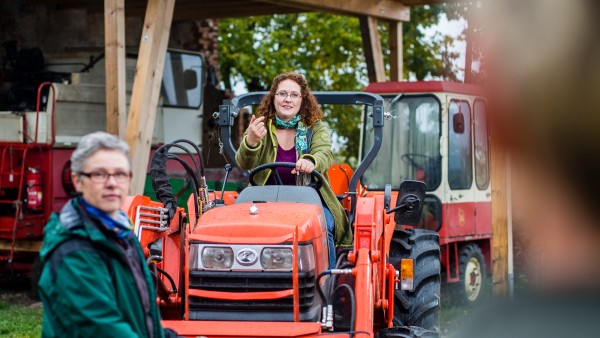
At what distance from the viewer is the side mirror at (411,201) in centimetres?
554

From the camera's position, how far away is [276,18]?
2336 cm

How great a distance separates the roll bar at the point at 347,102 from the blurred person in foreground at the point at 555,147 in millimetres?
4683

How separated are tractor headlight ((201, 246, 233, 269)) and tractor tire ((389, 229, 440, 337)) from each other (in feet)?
4.91

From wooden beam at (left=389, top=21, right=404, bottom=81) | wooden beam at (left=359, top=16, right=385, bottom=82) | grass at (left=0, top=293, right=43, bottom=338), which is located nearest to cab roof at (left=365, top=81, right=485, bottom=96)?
wooden beam at (left=359, top=16, right=385, bottom=82)

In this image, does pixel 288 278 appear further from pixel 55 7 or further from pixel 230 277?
pixel 55 7

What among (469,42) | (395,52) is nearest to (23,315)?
(395,52)

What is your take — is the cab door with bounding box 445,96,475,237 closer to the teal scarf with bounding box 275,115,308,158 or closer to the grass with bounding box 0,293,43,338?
A: the grass with bounding box 0,293,43,338

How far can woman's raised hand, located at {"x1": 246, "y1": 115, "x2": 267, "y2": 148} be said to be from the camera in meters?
5.24

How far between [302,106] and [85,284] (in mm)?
3174

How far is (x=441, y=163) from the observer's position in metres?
11.8

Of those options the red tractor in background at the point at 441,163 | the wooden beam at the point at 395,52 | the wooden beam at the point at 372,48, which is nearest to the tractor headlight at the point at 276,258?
the red tractor in background at the point at 441,163

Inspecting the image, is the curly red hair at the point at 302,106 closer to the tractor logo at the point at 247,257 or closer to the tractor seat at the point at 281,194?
the tractor seat at the point at 281,194

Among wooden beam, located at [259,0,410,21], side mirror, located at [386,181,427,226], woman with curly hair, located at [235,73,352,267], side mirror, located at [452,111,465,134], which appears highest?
wooden beam, located at [259,0,410,21]

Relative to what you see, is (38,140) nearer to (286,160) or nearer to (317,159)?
(286,160)
